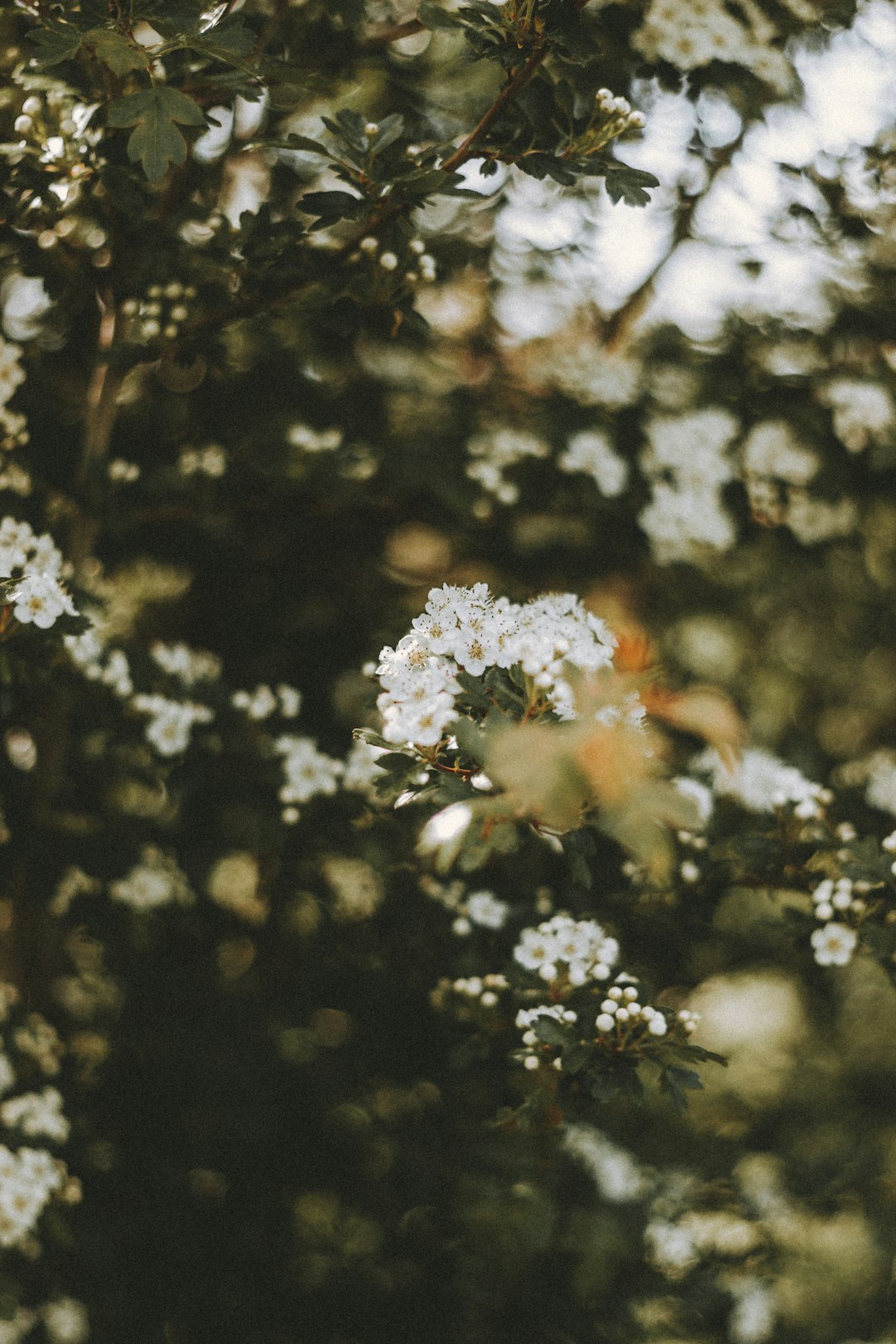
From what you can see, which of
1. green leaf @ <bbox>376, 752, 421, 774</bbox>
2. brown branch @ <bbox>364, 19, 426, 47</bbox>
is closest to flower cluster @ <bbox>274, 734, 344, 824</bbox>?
green leaf @ <bbox>376, 752, 421, 774</bbox>

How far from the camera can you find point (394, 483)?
2.48m

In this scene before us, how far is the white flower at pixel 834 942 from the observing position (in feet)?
5.88

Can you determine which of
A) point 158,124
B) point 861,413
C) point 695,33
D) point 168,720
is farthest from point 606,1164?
point 695,33

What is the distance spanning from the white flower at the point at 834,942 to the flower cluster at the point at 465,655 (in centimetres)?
80

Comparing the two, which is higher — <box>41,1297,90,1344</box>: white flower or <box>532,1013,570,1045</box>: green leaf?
<box>532,1013,570,1045</box>: green leaf

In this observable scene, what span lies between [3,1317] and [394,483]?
2.04 meters

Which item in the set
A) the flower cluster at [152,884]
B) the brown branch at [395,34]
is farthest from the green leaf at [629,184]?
the flower cluster at [152,884]

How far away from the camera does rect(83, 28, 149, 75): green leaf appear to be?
51.8 inches

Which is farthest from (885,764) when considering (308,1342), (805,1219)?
(308,1342)

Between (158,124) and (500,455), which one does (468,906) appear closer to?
(500,455)

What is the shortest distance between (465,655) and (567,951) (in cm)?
66

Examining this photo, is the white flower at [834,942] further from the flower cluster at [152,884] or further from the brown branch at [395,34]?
the brown branch at [395,34]

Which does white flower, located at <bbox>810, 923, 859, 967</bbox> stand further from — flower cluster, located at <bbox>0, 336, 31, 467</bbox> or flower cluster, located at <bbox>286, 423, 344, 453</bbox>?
flower cluster, located at <bbox>0, 336, 31, 467</bbox>

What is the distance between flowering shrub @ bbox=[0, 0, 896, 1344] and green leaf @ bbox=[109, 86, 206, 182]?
0.93 ft
